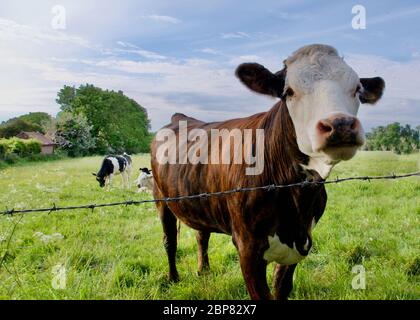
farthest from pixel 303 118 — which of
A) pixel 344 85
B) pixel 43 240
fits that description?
pixel 43 240

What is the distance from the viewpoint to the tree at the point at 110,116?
86.6 feet

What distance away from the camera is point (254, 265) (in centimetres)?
326

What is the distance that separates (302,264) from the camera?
Result: 520 centimetres

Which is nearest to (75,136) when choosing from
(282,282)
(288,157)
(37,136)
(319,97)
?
(37,136)

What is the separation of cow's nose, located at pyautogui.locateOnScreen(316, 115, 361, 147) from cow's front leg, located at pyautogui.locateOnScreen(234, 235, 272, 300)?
3.65 ft

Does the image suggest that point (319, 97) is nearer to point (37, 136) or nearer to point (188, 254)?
point (188, 254)

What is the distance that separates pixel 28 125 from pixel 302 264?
27.9 m

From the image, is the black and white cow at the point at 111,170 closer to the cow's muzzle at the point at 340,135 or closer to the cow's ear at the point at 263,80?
the cow's ear at the point at 263,80

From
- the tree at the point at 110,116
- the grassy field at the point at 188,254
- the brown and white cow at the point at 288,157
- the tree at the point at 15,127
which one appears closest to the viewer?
the brown and white cow at the point at 288,157

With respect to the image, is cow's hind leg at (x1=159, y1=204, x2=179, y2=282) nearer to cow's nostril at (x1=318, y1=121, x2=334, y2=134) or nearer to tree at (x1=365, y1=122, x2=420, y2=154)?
cow's nostril at (x1=318, y1=121, x2=334, y2=134)

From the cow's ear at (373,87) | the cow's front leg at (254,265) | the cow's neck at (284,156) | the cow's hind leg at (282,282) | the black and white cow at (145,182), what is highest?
the cow's ear at (373,87)

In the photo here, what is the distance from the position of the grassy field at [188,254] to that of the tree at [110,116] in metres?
15.4

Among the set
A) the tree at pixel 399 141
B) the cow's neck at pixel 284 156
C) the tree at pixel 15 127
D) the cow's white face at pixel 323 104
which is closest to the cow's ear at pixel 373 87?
the cow's white face at pixel 323 104
